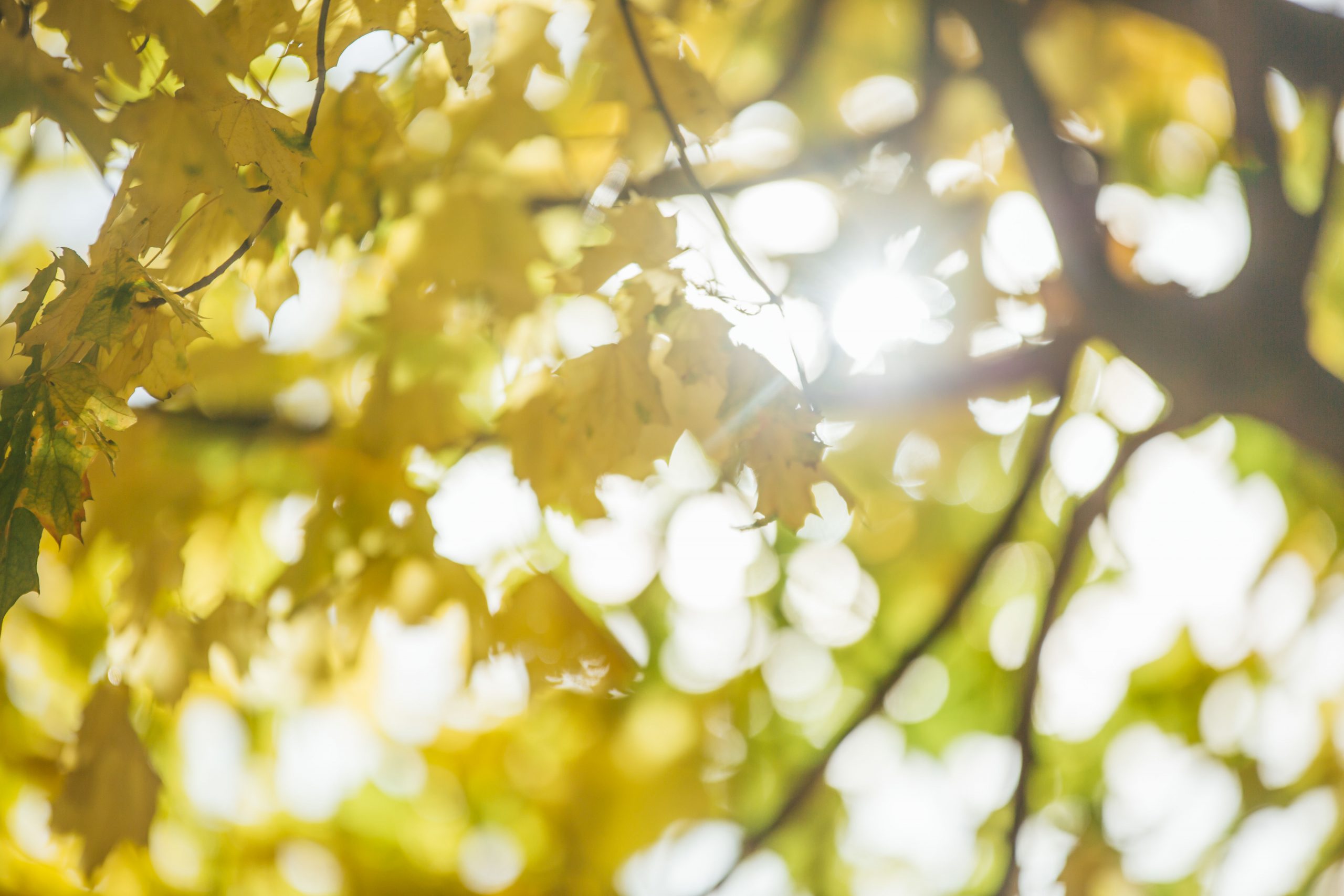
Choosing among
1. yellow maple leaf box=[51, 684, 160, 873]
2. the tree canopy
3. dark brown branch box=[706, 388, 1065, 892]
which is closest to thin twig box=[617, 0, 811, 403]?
the tree canopy

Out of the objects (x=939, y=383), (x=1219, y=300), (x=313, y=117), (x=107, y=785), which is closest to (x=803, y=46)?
(x=939, y=383)

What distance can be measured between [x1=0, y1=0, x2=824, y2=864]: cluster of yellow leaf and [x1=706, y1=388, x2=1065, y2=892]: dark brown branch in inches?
24.2

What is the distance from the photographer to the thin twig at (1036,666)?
Answer: 1.46m

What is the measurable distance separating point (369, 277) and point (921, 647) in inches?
61.8

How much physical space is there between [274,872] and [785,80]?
9.40ft

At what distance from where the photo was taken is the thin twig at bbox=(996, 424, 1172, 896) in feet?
4.80

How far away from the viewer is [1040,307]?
5.57 ft

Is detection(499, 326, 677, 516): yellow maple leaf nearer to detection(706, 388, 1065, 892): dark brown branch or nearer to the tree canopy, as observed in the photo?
the tree canopy

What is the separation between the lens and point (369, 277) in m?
1.65

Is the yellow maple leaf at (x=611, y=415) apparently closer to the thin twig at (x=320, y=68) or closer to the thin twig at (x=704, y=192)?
the thin twig at (x=704, y=192)

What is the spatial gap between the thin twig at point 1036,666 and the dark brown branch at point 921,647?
214mm

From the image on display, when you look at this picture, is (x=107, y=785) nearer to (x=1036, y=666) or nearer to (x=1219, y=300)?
(x=1036, y=666)

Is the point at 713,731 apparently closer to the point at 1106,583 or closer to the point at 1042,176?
the point at 1106,583

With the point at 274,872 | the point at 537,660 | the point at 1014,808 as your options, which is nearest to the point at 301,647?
the point at 537,660
